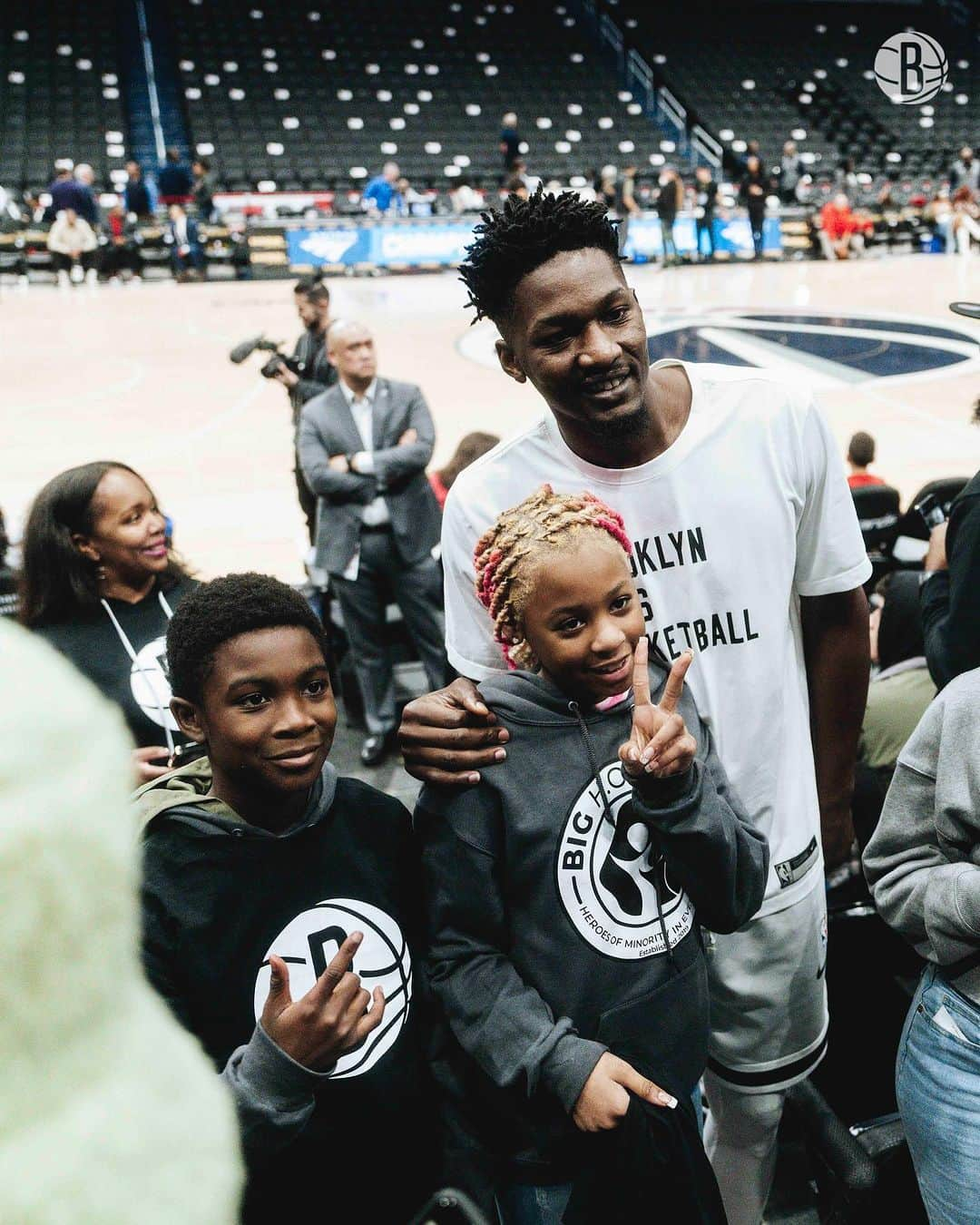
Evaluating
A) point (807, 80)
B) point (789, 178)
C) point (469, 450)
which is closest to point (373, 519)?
point (469, 450)

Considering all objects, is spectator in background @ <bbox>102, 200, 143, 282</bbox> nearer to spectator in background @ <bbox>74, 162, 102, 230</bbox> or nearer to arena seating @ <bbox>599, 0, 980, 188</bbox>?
spectator in background @ <bbox>74, 162, 102, 230</bbox>

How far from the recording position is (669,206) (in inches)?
680

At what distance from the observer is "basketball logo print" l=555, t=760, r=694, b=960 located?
1.28m

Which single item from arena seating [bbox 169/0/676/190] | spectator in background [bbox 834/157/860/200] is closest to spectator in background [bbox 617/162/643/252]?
arena seating [bbox 169/0/676/190]

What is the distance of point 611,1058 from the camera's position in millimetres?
1178

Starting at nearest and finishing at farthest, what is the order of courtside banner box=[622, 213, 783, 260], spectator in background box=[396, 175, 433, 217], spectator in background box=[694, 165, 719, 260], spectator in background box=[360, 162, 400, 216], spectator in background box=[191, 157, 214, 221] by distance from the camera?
spectator in background box=[694, 165, 719, 260]
spectator in background box=[191, 157, 214, 221]
spectator in background box=[360, 162, 400, 216]
courtside banner box=[622, 213, 783, 260]
spectator in background box=[396, 175, 433, 217]

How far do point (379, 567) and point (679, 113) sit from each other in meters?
26.9

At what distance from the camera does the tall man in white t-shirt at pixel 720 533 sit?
4.75 feet

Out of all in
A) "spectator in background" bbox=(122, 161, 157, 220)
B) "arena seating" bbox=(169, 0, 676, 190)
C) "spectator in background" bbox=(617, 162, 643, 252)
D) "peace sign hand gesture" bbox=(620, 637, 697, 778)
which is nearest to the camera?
"peace sign hand gesture" bbox=(620, 637, 697, 778)

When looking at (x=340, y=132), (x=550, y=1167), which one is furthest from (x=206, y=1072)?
(x=340, y=132)

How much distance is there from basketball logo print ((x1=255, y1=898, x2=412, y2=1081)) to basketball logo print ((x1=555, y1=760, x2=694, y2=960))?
25cm

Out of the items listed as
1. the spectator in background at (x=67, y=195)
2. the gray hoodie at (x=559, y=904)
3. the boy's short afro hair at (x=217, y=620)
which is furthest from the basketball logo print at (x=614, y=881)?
the spectator in background at (x=67, y=195)

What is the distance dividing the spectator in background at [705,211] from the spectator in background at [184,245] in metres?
9.17

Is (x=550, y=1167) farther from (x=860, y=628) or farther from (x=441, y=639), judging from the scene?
(x=441, y=639)
